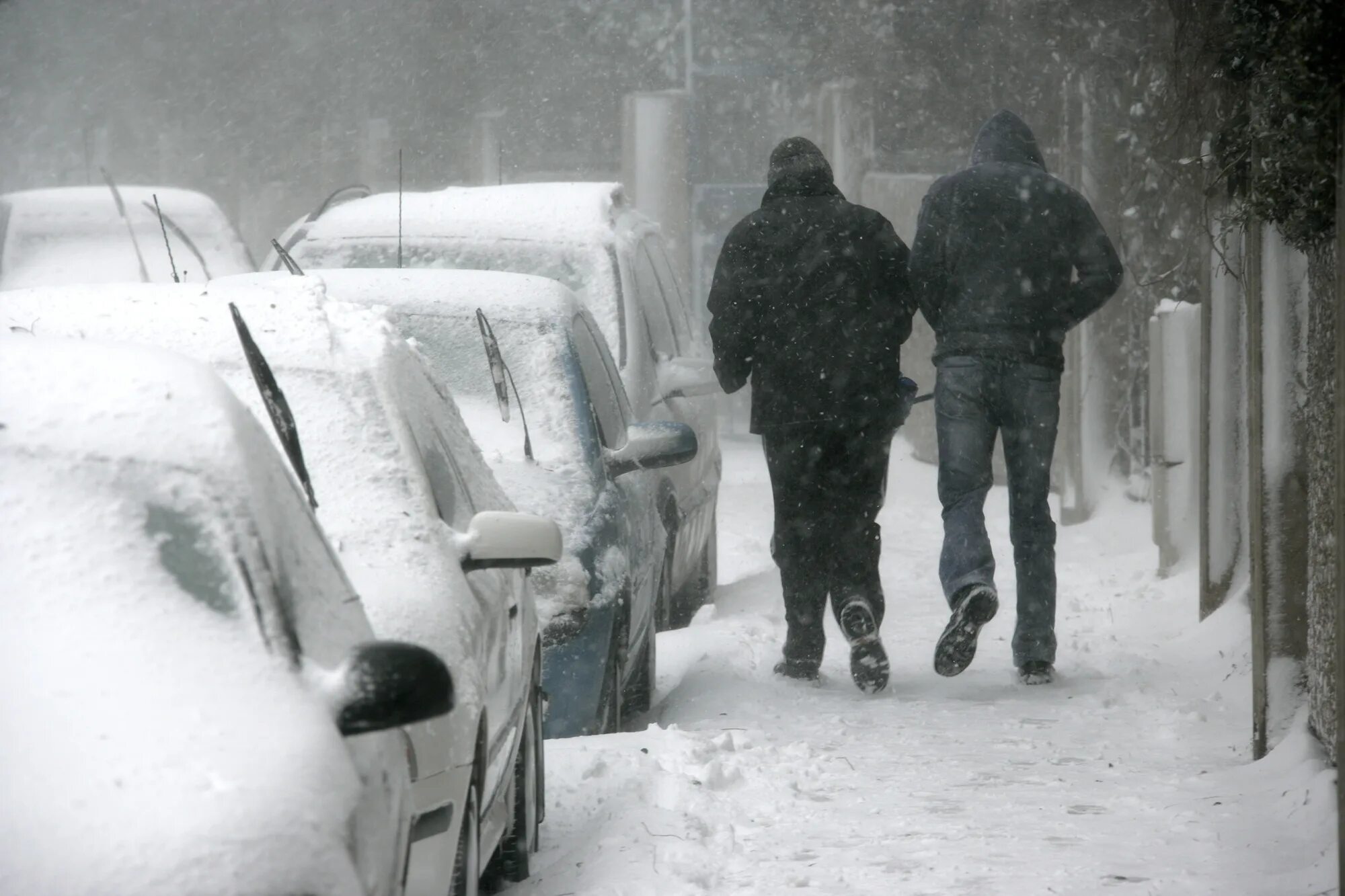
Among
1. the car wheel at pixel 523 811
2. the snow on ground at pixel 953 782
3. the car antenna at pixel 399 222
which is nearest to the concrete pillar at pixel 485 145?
the snow on ground at pixel 953 782

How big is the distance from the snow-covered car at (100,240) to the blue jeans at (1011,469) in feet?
21.2

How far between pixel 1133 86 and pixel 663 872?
8159 millimetres

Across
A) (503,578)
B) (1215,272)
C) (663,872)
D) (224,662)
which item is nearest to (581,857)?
(663,872)

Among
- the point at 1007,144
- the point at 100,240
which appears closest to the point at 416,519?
the point at 1007,144

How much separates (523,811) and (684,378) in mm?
3861

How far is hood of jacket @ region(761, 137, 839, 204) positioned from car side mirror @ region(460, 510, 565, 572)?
12.2 ft

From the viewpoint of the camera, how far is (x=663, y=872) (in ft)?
16.4

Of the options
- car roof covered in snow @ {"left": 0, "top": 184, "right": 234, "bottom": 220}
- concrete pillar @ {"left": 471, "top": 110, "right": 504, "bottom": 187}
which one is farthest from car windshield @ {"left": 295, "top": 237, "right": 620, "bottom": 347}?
concrete pillar @ {"left": 471, "top": 110, "right": 504, "bottom": 187}

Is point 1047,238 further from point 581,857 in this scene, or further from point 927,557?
point 927,557

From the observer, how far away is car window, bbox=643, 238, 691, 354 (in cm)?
974

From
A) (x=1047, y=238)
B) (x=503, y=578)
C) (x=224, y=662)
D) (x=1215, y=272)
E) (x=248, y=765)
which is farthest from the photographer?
(x=1215, y=272)

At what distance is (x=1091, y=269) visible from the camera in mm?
7441

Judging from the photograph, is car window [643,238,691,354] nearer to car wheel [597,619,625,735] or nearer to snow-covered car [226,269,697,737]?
snow-covered car [226,269,697,737]

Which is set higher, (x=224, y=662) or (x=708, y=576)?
(x=224, y=662)
